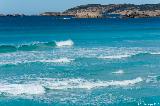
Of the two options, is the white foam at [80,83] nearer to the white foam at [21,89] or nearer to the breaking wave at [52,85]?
the breaking wave at [52,85]

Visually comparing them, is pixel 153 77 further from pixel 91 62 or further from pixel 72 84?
pixel 91 62

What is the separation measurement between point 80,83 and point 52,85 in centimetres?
142

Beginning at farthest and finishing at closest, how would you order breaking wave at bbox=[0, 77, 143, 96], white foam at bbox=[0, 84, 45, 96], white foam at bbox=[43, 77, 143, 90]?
white foam at bbox=[43, 77, 143, 90] → breaking wave at bbox=[0, 77, 143, 96] → white foam at bbox=[0, 84, 45, 96]

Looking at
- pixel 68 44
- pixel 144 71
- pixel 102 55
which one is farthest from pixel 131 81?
pixel 68 44

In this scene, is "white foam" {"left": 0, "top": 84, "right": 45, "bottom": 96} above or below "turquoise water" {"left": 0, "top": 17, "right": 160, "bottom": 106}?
above

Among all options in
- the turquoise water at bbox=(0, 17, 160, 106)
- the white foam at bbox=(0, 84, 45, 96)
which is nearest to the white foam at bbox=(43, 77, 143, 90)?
the turquoise water at bbox=(0, 17, 160, 106)

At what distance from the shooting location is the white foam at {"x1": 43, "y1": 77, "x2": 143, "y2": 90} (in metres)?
24.1

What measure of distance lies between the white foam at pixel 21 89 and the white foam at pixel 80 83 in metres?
0.76

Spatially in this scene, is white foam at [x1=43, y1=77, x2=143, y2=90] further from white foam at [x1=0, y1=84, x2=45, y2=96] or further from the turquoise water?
white foam at [x1=0, y1=84, x2=45, y2=96]

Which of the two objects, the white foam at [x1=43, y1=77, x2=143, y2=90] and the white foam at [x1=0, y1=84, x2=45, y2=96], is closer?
the white foam at [x1=0, y1=84, x2=45, y2=96]

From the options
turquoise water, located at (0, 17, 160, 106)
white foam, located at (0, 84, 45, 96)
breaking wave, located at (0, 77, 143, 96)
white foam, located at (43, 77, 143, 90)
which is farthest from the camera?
white foam, located at (43, 77, 143, 90)

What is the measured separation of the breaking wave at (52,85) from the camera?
23.0 meters

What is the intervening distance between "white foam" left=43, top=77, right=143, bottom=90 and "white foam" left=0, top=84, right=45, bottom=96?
29.8 inches

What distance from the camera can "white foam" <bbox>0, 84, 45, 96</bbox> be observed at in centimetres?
2270
